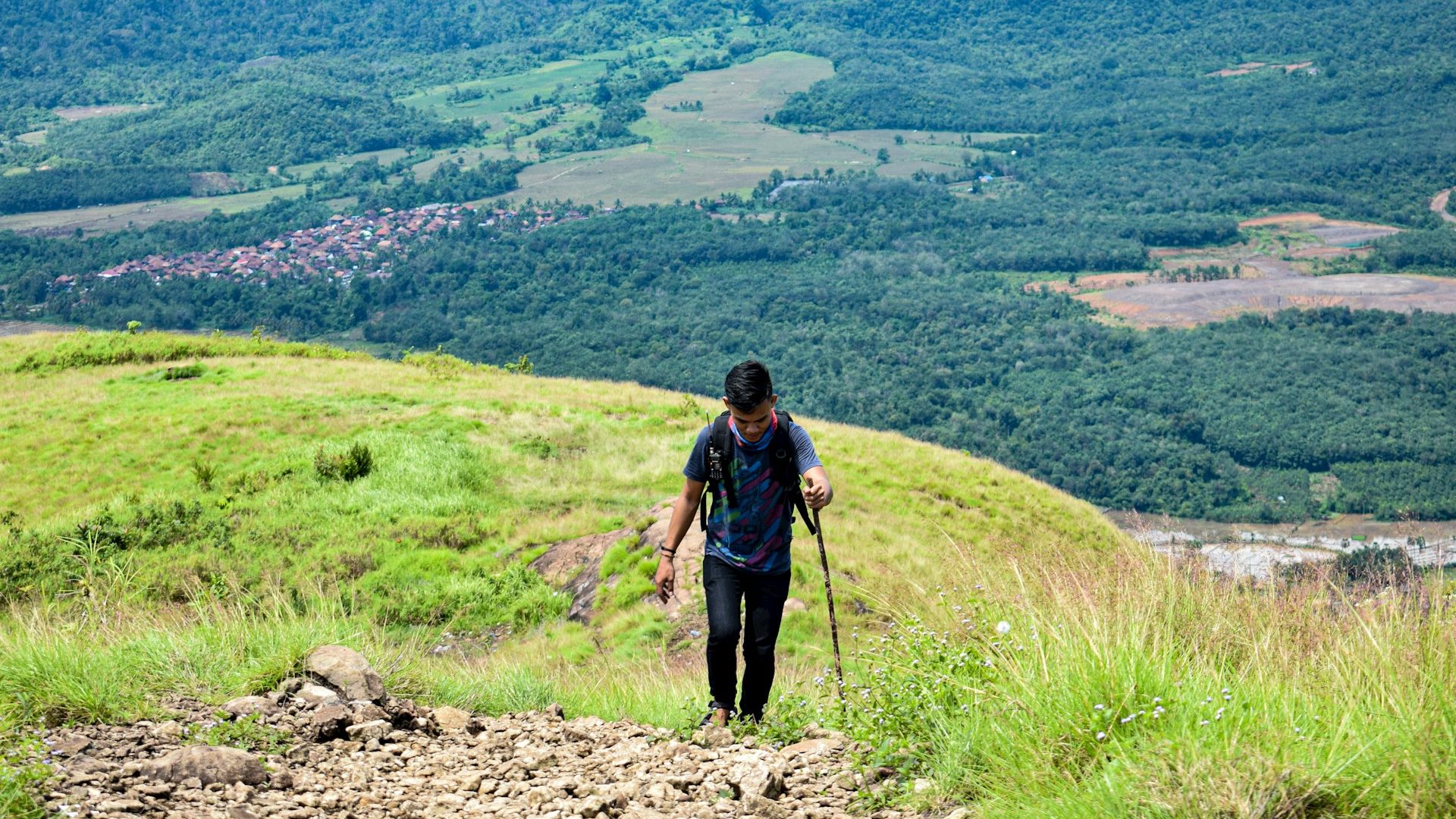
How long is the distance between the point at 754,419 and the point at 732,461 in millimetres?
243

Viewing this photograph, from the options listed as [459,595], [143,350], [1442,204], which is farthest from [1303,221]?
[459,595]

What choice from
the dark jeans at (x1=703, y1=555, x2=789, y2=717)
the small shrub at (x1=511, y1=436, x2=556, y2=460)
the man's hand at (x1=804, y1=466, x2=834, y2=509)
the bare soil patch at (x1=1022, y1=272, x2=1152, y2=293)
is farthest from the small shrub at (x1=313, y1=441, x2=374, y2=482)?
the bare soil patch at (x1=1022, y1=272, x2=1152, y2=293)

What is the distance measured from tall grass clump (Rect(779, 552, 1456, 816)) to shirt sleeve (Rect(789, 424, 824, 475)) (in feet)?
2.93

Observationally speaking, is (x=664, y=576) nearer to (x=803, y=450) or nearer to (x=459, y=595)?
(x=803, y=450)

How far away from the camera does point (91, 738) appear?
450 cm

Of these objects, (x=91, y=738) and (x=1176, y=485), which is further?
(x=1176, y=485)

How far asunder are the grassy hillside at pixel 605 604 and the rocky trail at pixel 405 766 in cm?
23

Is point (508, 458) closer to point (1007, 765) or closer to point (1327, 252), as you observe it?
point (1007, 765)

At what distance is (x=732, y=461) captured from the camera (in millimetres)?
5277

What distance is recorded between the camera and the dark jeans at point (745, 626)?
5.26 m

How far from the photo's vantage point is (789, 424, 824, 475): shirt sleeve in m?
5.24

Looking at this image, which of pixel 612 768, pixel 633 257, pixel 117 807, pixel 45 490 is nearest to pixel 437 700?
pixel 612 768

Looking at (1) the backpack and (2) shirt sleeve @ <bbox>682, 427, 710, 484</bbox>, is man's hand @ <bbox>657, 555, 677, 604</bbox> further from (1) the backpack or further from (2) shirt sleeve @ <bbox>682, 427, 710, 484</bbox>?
(2) shirt sleeve @ <bbox>682, 427, 710, 484</bbox>

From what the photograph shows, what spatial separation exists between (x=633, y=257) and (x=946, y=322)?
46086 millimetres
